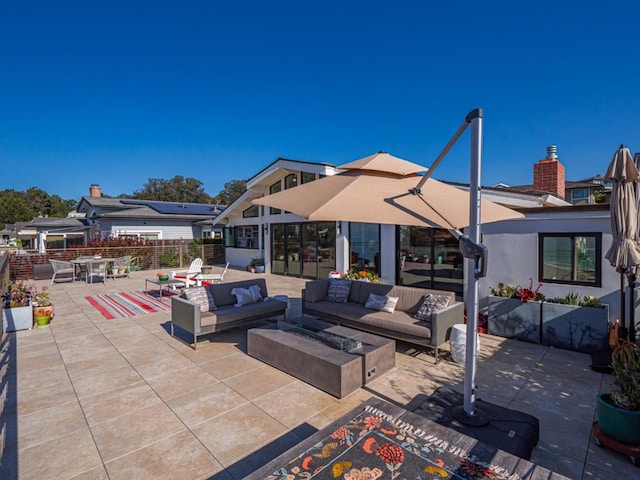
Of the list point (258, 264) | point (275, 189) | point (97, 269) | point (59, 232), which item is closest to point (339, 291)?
point (275, 189)

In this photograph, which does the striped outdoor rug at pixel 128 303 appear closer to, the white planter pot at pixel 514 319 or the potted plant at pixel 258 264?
the potted plant at pixel 258 264

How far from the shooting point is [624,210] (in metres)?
4.21

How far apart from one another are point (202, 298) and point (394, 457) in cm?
451

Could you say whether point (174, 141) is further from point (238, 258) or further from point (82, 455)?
point (82, 455)

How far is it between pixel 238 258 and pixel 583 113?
16.4 meters

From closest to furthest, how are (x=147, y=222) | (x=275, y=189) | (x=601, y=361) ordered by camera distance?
(x=601, y=361), (x=275, y=189), (x=147, y=222)

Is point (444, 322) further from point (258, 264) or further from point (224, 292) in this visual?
point (258, 264)

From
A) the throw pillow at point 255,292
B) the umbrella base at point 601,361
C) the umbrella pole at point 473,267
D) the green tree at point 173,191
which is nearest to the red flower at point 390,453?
the umbrella pole at point 473,267

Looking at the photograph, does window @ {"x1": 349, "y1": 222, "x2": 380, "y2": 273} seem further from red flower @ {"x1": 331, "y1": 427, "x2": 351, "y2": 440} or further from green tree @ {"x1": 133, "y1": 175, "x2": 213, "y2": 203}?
green tree @ {"x1": 133, "y1": 175, "x2": 213, "y2": 203}

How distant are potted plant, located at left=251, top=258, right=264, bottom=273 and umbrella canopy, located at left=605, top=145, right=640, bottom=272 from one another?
12745mm

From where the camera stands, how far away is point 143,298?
9508 mm

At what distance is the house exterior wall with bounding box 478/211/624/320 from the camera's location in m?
5.76

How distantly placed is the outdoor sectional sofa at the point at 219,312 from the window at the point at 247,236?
10.2 meters

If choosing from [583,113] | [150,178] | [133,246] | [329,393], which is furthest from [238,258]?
[150,178]
